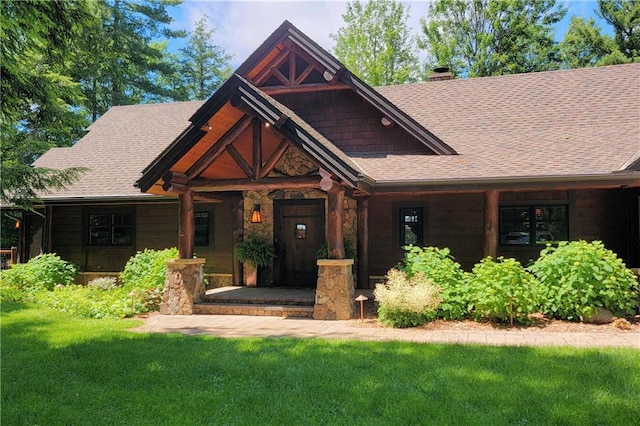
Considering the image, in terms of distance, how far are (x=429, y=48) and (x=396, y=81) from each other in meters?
3.13

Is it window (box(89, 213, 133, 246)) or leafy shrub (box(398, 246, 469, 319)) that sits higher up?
window (box(89, 213, 133, 246))

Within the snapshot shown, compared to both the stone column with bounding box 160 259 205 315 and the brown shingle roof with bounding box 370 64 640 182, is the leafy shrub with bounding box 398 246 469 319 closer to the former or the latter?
the brown shingle roof with bounding box 370 64 640 182

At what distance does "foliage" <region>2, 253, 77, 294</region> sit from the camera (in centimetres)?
1155

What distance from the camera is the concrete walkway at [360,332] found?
6500mm

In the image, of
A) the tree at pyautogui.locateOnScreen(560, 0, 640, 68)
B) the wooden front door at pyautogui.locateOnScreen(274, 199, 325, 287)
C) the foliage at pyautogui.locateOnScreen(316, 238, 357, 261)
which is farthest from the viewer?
the tree at pyautogui.locateOnScreen(560, 0, 640, 68)

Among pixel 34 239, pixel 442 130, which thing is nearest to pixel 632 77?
pixel 442 130

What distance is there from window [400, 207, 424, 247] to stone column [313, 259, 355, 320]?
360 centimetres

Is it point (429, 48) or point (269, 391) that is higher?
point (429, 48)

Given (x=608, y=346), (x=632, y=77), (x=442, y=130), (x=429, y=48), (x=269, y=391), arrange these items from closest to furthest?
(x=269, y=391) < (x=608, y=346) < (x=442, y=130) < (x=632, y=77) < (x=429, y=48)

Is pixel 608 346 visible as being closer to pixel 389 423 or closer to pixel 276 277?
pixel 389 423

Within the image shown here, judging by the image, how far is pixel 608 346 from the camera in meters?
6.08

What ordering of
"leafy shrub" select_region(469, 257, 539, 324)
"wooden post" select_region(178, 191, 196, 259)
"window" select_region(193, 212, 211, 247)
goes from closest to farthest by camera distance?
"leafy shrub" select_region(469, 257, 539, 324) → "wooden post" select_region(178, 191, 196, 259) → "window" select_region(193, 212, 211, 247)

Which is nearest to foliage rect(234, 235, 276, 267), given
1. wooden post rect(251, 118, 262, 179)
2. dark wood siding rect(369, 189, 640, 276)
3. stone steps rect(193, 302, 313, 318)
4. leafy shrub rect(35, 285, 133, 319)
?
stone steps rect(193, 302, 313, 318)

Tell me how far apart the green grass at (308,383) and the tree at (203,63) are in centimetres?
2649
